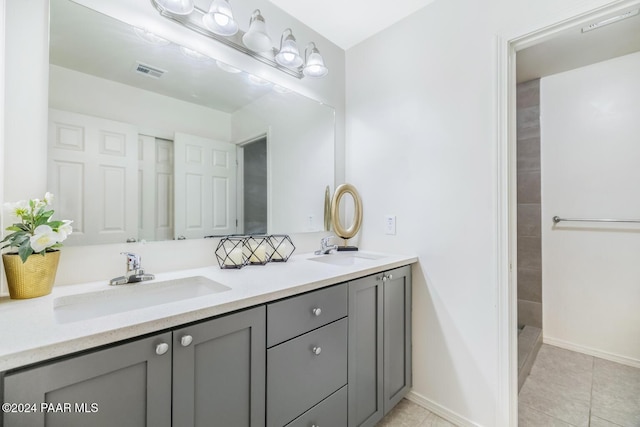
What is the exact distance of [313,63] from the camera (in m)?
1.76

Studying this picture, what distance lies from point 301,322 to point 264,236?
2.32ft

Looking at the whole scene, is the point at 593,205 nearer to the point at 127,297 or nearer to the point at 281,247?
the point at 281,247

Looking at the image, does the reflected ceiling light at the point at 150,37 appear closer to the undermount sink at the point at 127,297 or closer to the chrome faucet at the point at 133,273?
the chrome faucet at the point at 133,273

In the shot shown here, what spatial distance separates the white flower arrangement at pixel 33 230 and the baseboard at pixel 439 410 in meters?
1.93

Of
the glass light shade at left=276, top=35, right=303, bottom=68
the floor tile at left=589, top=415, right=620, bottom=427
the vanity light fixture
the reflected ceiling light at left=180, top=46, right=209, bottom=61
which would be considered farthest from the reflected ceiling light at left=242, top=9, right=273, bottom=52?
the floor tile at left=589, top=415, right=620, bottom=427

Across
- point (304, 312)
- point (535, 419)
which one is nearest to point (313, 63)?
point (304, 312)

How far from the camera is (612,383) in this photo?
1.85 m

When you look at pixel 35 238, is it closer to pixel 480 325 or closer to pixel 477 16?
pixel 480 325

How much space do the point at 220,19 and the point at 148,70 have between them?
0.42m

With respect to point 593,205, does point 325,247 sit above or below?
below

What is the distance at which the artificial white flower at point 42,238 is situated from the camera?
862 mm

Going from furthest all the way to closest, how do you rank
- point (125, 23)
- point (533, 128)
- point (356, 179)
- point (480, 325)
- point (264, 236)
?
point (533, 128)
point (356, 179)
point (264, 236)
point (480, 325)
point (125, 23)

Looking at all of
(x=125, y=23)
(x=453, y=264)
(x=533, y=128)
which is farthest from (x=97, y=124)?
(x=533, y=128)

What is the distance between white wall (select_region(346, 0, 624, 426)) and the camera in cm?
142
